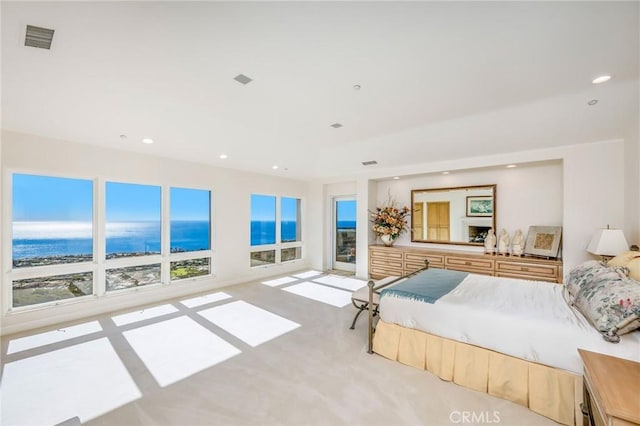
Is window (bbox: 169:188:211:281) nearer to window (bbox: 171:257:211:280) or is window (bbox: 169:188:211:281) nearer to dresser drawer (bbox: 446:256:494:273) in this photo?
window (bbox: 171:257:211:280)

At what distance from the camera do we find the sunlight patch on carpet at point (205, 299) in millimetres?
4410

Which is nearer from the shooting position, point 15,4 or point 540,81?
point 15,4

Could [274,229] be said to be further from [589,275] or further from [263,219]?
[589,275]

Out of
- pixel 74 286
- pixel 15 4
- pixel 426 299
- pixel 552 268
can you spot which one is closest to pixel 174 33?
pixel 15 4

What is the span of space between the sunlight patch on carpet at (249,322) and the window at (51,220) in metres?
2.19

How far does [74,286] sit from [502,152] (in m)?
7.09

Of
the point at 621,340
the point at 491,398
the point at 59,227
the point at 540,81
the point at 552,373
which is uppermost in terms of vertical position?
the point at 540,81

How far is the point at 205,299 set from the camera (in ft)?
15.3

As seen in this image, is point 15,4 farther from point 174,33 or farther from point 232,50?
point 232,50

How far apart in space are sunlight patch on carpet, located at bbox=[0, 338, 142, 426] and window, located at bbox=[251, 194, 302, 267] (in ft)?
12.0

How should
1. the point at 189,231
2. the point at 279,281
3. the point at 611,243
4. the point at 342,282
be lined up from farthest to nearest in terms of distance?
1. the point at 279,281
2. the point at 342,282
3. the point at 189,231
4. the point at 611,243

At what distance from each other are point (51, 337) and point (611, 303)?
5.67 meters

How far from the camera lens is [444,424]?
6.17 feet

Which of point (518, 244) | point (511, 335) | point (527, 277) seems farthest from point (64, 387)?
point (518, 244)
